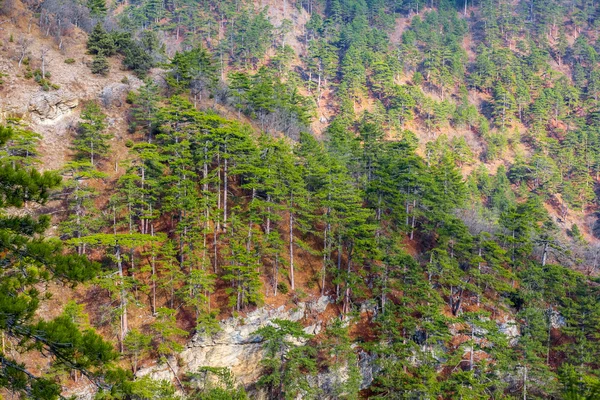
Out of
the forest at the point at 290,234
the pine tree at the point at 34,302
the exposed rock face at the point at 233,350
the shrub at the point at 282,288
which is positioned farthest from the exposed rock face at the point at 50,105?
the pine tree at the point at 34,302

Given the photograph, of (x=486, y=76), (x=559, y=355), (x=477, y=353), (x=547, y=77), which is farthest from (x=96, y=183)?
(x=547, y=77)

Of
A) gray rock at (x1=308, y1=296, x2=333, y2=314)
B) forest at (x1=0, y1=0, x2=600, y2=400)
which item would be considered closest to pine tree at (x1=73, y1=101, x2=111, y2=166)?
forest at (x1=0, y1=0, x2=600, y2=400)

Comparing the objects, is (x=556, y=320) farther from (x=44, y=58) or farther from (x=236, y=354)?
(x=44, y=58)

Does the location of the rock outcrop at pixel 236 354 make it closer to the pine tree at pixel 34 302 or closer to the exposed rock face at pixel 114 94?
the pine tree at pixel 34 302

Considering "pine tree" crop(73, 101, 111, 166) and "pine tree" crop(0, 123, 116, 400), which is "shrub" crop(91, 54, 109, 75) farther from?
"pine tree" crop(0, 123, 116, 400)

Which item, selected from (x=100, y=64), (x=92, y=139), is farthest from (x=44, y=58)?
(x=92, y=139)

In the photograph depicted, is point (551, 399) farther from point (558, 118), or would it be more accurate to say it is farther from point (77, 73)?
point (558, 118)

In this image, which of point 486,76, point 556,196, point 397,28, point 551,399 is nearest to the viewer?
point 551,399
